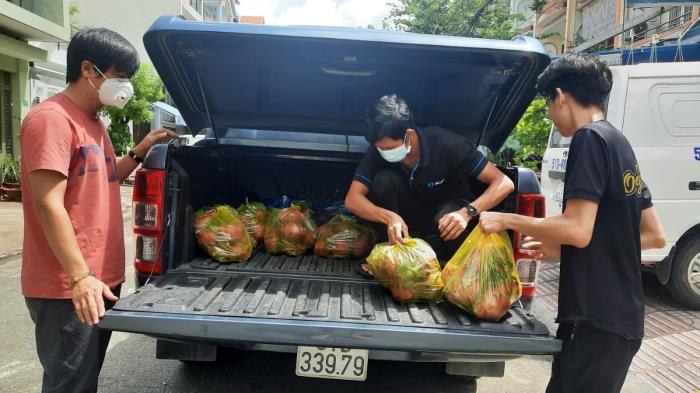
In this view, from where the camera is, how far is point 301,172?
168 inches

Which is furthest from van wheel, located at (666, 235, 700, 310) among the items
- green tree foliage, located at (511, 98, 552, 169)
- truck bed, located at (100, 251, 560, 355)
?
truck bed, located at (100, 251, 560, 355)

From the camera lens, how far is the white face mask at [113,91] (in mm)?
2139

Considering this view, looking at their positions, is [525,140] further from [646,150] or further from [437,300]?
[437,300]

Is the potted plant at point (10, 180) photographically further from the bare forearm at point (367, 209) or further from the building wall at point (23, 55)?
the bare forearm at point (367, 209)

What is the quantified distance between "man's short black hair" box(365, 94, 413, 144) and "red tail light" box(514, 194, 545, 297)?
0.78 meters

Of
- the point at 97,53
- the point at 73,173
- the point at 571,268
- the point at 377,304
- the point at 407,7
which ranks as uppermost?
the point at 407,7

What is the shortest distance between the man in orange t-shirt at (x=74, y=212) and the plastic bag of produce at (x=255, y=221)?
1272 mm

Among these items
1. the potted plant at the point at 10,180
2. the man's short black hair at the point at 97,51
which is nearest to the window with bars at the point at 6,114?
the potted plant at the point at 10,180

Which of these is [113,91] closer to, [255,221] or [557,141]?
[255,221]

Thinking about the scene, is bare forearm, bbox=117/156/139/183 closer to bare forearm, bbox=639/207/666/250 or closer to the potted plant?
bare forearm, bbox=639/207/666/250

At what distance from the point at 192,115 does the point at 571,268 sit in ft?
9.26

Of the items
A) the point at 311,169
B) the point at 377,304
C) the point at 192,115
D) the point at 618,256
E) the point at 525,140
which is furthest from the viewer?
the point at 525,140

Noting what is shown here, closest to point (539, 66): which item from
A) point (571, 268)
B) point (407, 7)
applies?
point (571, 268)

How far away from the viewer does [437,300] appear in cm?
255
